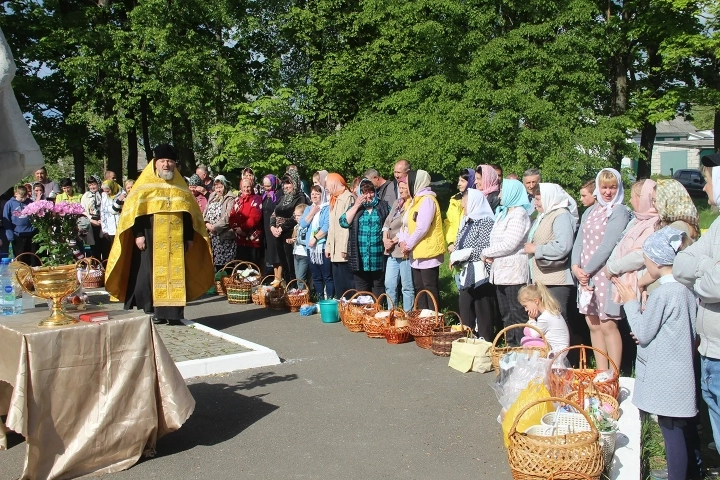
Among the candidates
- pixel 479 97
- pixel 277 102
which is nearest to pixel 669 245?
pixel 479 97

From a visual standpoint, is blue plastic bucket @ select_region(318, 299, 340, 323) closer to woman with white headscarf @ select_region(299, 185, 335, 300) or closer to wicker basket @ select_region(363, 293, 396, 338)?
wicker basket @ select_region(363, 293, 396, 338)

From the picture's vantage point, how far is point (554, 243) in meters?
7.23

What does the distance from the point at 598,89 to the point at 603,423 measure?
46.0 feet

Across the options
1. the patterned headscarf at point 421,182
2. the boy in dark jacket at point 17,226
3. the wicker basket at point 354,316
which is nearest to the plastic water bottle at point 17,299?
the wicker basket at point 354,316

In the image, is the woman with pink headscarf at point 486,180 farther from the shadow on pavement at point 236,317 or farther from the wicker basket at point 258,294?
the wicker basket at point 258,294

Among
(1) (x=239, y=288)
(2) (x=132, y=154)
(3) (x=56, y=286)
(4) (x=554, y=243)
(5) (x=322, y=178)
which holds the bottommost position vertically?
(1) (x=239, y=288)

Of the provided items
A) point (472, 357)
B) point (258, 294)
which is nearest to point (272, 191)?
point (258, 294)

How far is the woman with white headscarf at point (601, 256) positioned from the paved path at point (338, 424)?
113 cm

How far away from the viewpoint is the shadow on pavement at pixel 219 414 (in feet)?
18.1

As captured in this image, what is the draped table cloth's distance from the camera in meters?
4.55

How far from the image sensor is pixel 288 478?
15.9ft

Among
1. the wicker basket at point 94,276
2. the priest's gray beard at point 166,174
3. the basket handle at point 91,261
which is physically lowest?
the wicker basket at point 94,276

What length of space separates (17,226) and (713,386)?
42.8 ft

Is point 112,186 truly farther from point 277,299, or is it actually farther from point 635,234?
point 635,234
